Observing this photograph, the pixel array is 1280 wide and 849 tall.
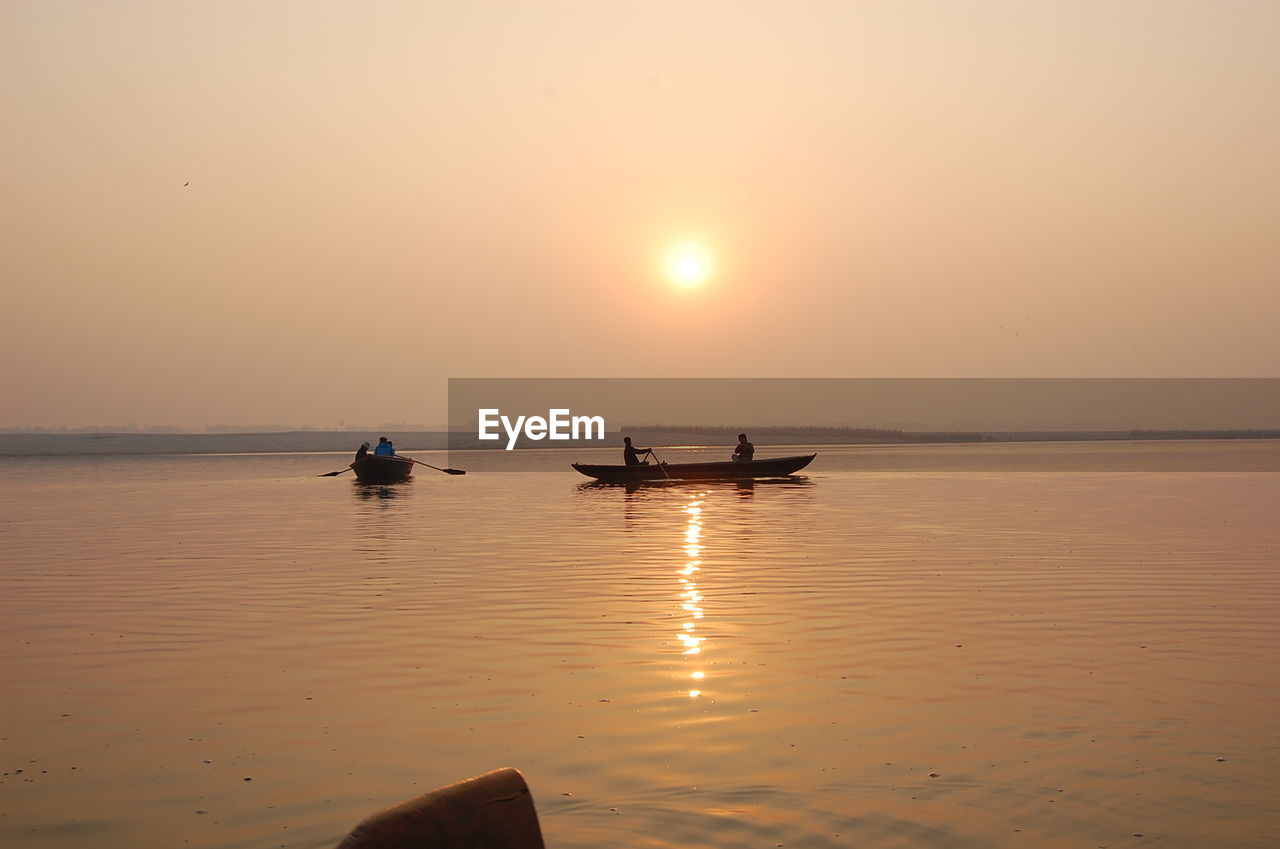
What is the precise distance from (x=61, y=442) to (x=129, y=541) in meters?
138

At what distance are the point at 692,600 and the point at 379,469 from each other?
37.8 meters

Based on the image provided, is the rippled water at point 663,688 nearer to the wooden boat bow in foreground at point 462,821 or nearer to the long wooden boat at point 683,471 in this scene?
the wooden boat bow in foreground at point 462,821

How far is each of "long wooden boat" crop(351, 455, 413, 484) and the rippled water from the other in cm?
2737

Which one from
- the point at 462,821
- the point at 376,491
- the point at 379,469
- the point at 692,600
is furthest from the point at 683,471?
the point at 462,821

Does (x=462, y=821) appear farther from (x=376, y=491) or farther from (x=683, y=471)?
(x=683, y=471)

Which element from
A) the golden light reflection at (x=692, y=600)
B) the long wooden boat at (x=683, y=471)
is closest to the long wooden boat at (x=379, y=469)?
the long wooden boat at (x=683, y=471)

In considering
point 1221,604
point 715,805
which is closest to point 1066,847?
point 715,805

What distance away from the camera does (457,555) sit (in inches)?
859

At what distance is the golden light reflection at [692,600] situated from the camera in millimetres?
11969

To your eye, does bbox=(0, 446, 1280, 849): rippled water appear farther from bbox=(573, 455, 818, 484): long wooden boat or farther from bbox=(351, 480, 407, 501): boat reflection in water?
bbox=(573, 455, 818, 484): long wooden boat

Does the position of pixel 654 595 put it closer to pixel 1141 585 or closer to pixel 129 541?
pixel 1141 585

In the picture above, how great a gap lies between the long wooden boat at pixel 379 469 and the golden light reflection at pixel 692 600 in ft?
87.2

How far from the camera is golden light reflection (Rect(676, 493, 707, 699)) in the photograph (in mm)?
11969

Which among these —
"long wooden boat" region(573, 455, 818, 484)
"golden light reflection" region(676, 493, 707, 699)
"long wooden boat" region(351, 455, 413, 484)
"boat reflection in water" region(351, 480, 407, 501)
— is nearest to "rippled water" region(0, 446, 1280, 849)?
"golden light reflection" region(676, 493, 707, 699)
